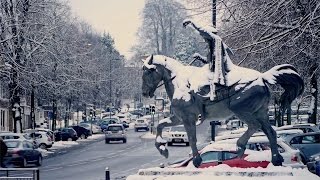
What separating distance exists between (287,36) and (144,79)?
8.74 meters

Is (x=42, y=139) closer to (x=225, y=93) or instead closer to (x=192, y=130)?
(x=192, y=130)

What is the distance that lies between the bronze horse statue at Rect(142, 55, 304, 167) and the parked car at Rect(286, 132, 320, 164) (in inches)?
639

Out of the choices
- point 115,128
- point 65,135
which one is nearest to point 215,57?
point 115,128

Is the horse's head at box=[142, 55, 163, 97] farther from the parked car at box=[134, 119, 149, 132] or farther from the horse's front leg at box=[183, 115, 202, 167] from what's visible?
the parked car at box=[134, 119, 149, 132]

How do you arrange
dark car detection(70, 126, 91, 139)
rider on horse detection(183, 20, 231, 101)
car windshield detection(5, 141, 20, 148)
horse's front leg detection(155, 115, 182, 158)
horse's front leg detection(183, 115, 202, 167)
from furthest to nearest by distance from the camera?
dark car detection(70, 126, 91, 139) < car windshield detection(5, 141, 20, 148) < horse's front leg detection(155, 115, 182, 158) < horse's front leg detection(183, 115, 202, 167) < rider on horse detection(183, 20, 231, 101)

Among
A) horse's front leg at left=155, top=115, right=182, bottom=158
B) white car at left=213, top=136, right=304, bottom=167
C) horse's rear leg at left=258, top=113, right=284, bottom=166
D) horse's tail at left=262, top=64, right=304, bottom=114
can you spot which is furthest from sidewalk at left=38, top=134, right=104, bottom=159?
horse's tail at left=262, top=64, right=304, bottom=114

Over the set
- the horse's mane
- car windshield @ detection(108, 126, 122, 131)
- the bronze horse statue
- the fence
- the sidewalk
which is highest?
the horse's mane

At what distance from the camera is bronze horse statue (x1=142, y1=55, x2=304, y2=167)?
482 inches

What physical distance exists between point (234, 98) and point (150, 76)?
1696mm

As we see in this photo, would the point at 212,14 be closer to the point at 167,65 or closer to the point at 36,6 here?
the point at 167,65

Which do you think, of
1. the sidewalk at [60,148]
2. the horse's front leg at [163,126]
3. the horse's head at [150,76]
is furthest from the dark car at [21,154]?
the horse's front leg at [163,126]

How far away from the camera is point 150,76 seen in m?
12.9

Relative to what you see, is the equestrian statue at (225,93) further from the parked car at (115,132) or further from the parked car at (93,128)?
the parked car at (93,128)

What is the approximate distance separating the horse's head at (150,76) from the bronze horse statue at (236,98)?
0.10 metres
